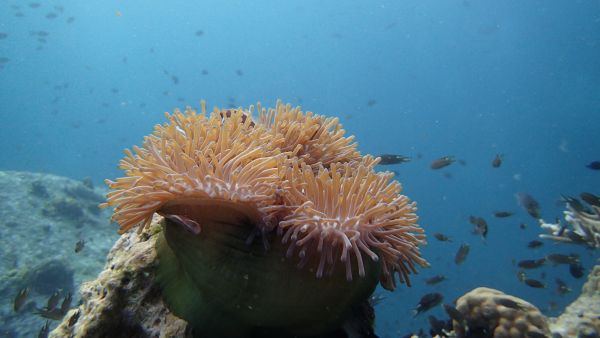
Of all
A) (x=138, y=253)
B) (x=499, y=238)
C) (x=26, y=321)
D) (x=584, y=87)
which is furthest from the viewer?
(x=499, y=238)

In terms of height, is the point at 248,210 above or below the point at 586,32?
below

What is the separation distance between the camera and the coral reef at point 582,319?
4.85 metres

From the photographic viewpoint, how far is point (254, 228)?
206 cm

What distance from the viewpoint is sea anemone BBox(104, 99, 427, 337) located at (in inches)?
75.2

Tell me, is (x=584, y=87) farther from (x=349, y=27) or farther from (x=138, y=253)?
(x=138, y=253)

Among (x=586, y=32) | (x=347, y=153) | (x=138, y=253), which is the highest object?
(x=586, y=32)

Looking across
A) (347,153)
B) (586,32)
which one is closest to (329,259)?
(347,153)

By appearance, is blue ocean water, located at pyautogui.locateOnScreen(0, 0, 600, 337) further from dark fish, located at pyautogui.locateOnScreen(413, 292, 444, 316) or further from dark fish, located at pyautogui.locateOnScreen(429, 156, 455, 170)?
dark fish, located at pyautogui.locateOnScreen(413, 292, 444, 316)

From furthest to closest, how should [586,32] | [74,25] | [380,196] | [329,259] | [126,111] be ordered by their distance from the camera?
[126,111], [74,25], [586,32], [380,196], [329,259]

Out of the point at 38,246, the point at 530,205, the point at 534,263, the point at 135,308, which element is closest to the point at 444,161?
the point at 530,205

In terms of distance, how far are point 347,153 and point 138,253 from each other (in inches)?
67.2

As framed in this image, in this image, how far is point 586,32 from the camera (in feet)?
171

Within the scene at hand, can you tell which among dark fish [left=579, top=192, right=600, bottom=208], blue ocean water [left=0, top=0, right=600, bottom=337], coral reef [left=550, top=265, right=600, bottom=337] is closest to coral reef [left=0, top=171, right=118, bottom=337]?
coral reef [left=550, top=265, right=600, bottom=337]

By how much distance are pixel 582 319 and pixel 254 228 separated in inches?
204
